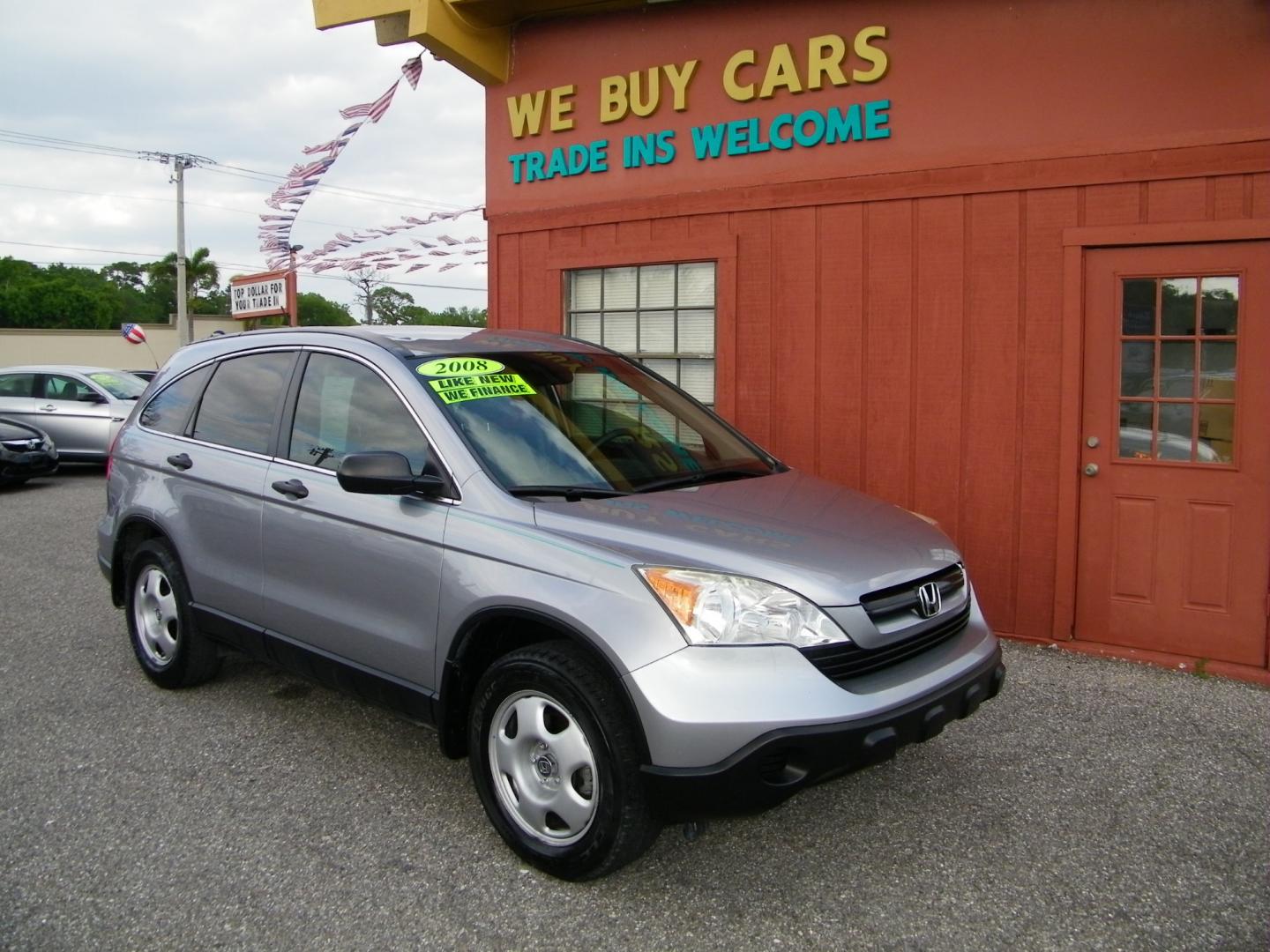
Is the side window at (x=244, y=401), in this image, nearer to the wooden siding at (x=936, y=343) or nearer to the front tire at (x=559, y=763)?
the front tire at (x=559, y=763)

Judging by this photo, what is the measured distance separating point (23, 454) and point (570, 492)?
438 inches

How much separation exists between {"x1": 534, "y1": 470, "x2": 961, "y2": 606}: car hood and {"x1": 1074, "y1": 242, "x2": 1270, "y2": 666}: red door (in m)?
2.15

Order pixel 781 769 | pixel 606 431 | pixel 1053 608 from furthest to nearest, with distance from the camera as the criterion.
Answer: pixel 1053 608
pixel 606 431
pixel 781 769

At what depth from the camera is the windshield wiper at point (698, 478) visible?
352 centimetres

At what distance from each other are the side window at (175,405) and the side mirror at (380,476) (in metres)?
1.81

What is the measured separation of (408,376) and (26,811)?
80.2 inches

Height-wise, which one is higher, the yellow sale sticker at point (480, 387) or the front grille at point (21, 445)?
the yellow sale sticker at point (480, 387)

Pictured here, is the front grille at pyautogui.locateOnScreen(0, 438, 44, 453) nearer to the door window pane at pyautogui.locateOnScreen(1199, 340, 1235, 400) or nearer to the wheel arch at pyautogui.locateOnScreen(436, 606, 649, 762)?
the wheel arch at pyautogui.locateOnScreen(436, 606, 649, 762)

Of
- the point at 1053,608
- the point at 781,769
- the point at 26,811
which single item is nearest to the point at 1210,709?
the point at 1053,608

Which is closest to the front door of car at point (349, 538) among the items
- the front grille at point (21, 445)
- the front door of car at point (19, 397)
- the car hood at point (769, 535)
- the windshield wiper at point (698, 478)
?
the car hood at point (769, 535)

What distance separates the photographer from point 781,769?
2701 millimetres

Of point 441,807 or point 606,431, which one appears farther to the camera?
point 606,431

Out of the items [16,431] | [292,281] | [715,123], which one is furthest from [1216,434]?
[16,431]

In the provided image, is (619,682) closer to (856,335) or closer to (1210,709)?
(1210,709)
